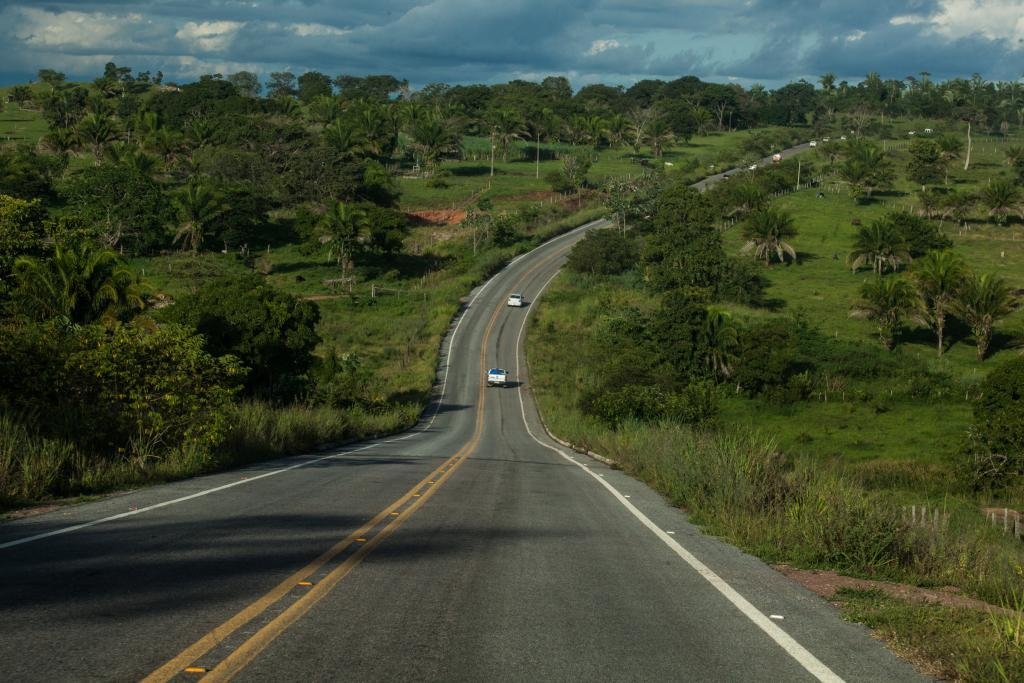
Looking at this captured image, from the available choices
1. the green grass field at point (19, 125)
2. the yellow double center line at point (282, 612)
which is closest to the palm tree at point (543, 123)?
the green grass field at point (19, 125)

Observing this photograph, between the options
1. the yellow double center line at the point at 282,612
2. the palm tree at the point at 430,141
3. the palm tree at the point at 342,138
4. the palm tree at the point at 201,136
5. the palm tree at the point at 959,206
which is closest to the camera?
the yellow double center line at the point at 282,612

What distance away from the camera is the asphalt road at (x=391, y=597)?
591 cm

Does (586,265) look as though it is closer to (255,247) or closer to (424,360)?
(424,360)

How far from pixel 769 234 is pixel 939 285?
83.8 feet

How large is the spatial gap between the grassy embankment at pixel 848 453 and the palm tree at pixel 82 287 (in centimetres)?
2149

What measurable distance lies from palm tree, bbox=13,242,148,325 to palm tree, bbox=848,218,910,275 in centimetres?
6929

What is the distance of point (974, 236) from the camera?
348 feet

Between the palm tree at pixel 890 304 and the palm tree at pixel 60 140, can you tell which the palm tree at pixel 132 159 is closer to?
the palm tree at pixel 60 140

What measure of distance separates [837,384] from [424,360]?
32066 millimetres

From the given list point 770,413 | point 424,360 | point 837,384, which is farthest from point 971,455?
point 424,360

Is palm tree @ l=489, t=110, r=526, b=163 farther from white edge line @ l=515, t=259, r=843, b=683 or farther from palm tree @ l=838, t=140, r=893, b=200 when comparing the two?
white edge line @ l=515, t=259, r=843, b=683

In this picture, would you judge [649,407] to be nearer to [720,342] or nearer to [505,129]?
[720,342]

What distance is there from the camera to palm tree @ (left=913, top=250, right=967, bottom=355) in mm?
73125

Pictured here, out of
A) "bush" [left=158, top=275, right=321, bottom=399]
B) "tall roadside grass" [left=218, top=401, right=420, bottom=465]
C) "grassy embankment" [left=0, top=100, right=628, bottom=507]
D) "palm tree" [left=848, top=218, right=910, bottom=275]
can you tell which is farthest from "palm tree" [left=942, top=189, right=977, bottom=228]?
"tall roadside grass" [left=218, top=401, right=420, bottom=465]
